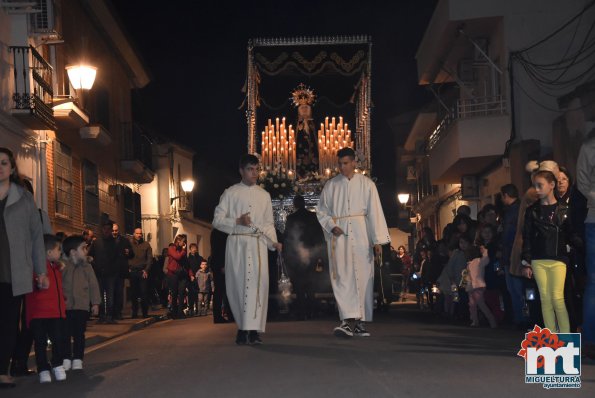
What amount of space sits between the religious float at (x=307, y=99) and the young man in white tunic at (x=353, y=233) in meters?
9.15

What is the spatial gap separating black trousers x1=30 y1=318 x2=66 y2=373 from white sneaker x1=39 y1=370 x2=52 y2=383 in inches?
1.3

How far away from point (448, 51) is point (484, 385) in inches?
904

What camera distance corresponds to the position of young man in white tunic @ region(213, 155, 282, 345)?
10953mm

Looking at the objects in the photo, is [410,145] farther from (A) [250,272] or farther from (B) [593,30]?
(A) [250,272]

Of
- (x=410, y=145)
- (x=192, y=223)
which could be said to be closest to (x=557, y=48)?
(x=410, y=145)

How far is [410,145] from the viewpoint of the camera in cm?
4975

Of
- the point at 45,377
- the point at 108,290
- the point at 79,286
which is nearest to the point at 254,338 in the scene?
the point at 79,286

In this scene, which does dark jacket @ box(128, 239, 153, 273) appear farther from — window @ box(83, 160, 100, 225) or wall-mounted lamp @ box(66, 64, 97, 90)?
window @ box(83, 160, 100, 225)

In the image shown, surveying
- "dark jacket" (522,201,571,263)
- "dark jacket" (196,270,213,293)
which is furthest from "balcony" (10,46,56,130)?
"dark jacket" (522,201,571,263)

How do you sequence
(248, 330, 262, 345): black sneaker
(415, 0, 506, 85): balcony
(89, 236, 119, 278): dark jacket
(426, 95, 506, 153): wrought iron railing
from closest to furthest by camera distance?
(248, 330, 262, 345): black sneaker → (89, 236, 119, 278): dark jacket → (415, 0, 506, 85): balcony → (426, 95, 506, 153): wrought iron railing

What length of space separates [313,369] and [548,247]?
2692 mm

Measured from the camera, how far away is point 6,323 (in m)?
7.90

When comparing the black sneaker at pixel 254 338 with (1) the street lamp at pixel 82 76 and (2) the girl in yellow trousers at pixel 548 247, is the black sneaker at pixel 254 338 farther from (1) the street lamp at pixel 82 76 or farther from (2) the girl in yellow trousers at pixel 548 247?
(1) the street lamp at pixel 82 76

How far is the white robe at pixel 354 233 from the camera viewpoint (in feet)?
37.3
